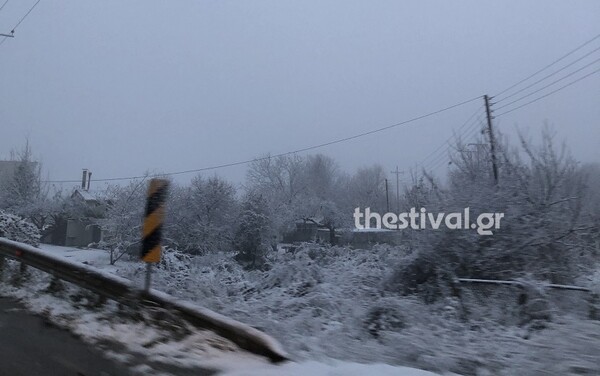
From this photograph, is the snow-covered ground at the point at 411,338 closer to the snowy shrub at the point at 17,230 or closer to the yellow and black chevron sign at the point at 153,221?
the yellow and black chevron sign at the point at 153,221

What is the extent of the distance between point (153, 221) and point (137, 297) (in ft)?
3.52

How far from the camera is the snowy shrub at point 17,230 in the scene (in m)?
17.9

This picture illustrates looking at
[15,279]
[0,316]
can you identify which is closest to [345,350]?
[0,316]

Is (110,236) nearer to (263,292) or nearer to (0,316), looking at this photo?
(263,292)

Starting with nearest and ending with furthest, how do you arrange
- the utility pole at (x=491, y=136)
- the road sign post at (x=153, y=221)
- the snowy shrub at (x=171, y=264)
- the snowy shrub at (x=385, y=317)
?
the road sign post at (x=153, y=221) → the snowy shrub at (x=385, y=317) → the utility pole at (x=491, y=136) → the snowy shrub at (x=171, y=264)

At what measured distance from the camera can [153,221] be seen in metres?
6.96

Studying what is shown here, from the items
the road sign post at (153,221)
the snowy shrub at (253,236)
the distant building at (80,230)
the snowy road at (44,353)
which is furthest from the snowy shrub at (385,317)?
the distant building at (80,230)

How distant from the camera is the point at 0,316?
706cm

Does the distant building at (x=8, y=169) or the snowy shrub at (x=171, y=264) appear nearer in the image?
the snowy shrub at (x=171, y=264)

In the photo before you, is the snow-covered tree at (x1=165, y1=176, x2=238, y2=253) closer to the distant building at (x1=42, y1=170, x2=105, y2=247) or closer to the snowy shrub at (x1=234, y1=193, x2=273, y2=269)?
the snowy shrub at (x1=234, y1=193, x2=273, y2=269)

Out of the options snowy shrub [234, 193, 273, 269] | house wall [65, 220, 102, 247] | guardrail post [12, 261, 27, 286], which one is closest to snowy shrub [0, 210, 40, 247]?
guardrail post [12, 261, 27, 286]

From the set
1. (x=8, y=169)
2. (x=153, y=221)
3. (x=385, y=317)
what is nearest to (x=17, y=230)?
(x=153, y=221)

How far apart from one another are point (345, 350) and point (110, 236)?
27.4 m

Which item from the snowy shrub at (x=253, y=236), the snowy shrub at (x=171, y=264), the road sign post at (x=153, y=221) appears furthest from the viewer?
the snowy shrub at (x=253, y=236)
